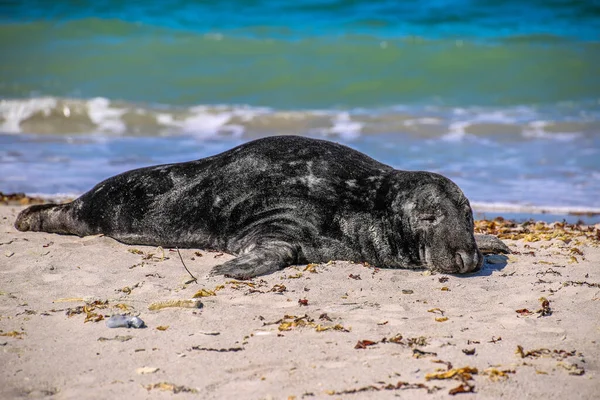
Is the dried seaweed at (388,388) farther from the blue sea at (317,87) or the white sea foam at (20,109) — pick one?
the white sea foam at (20,109)

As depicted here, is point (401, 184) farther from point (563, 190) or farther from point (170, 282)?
point (563, 190)

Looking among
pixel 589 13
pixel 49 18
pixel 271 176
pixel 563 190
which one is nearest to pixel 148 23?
pixel 49 18

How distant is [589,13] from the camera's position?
91.0ft

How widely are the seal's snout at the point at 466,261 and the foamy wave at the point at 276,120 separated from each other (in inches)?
371

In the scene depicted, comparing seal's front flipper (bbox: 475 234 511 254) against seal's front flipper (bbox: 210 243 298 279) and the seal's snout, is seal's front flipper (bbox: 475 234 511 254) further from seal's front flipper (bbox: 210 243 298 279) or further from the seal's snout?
seal's front flipper (bbox: 210 243 298 279)

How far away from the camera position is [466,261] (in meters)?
6.08

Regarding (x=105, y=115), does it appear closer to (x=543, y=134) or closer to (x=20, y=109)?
(x=20, y=109)

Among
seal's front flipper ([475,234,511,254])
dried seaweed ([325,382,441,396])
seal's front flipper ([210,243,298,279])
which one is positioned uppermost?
seal's front flipper ([475,234,511,254])

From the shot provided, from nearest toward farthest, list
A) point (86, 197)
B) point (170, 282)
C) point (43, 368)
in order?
point (43, 368)
point (170, 282)
point (86, 197)

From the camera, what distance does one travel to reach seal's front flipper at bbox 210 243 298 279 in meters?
5.98

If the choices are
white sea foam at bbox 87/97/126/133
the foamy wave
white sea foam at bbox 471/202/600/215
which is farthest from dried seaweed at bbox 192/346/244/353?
white sea foam at bbox 87/97/126/133

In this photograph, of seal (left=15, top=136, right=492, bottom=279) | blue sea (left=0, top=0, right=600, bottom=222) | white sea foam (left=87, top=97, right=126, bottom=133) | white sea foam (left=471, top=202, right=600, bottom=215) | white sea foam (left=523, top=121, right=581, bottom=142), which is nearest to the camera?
seal (left=15, top=136, right=492, bottom=279)

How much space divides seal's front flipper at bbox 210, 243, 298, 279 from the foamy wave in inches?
372

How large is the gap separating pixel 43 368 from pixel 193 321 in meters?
1.03
